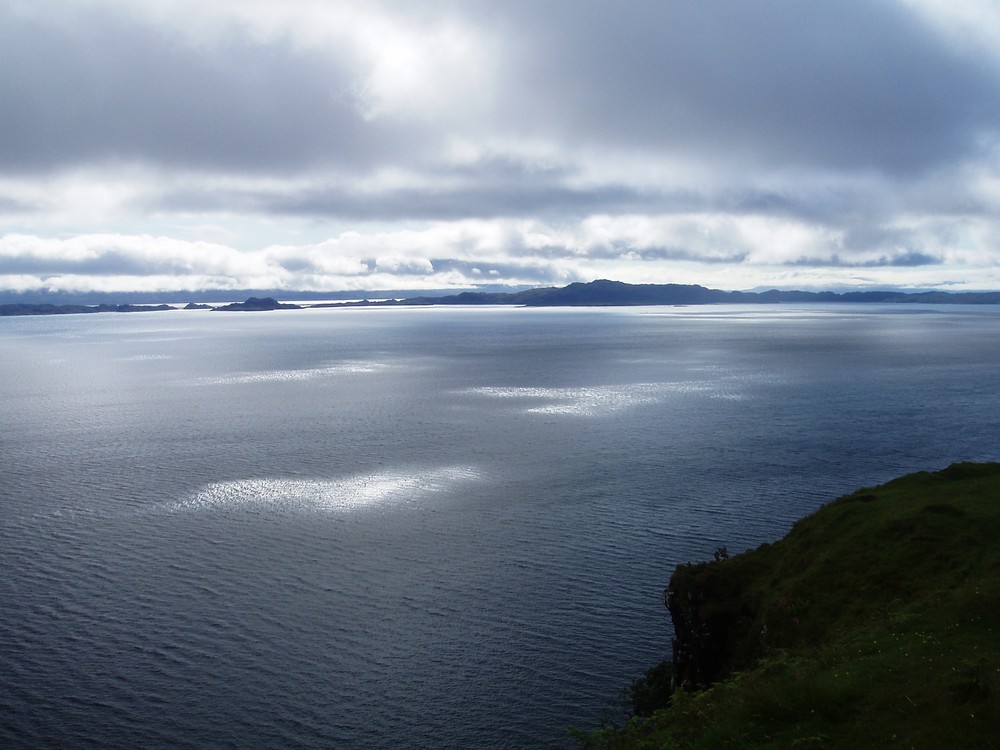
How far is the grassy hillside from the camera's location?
854 inches

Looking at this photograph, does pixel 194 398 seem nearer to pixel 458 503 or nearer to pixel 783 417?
pixel 458 503

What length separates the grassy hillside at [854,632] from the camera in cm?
2170

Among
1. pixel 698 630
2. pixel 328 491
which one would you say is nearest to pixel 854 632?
pixel 698 630

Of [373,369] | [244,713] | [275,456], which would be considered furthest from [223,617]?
[373,369]

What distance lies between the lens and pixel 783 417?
4254 inches

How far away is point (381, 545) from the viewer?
57438 millimetres

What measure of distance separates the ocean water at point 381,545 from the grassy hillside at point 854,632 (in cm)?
574

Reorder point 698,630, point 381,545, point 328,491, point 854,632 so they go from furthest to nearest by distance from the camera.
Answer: point 328,491
point 381,545
point 698,630
point 854,632

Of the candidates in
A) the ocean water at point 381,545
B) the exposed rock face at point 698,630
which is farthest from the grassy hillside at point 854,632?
the ocean water at point 381,545

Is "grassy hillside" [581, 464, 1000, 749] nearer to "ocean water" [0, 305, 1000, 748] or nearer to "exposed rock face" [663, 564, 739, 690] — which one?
"exposed rock face" [663, 564, 739, 690]

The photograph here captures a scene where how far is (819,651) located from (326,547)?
125 feet

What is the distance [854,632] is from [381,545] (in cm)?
3587

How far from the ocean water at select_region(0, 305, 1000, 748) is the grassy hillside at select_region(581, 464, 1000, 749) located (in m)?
5.74

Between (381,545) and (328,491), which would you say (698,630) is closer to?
(381,545)
